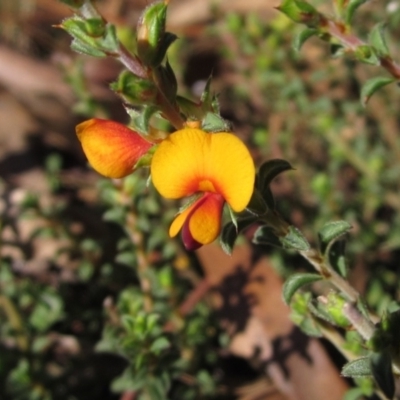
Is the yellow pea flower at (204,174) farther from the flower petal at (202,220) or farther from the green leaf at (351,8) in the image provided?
the green leaf at (351,8)

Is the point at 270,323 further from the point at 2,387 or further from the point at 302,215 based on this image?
the point at 2,387

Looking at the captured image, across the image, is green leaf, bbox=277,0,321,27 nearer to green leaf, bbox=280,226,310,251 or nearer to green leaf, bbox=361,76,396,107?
green leaf, bbox=361,76,396,107

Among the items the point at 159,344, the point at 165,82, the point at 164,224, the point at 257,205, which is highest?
the point at 165,82

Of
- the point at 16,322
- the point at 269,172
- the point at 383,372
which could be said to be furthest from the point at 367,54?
the point at 16,322

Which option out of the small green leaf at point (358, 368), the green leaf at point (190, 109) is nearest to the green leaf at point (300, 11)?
the green leaf at point (190, 109)

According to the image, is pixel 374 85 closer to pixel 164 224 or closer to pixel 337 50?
pixel 337 50

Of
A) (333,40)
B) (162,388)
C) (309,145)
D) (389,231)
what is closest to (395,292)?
(389,231)
